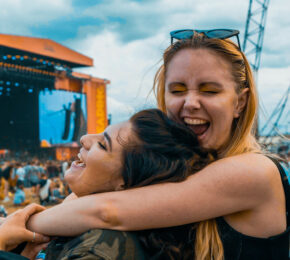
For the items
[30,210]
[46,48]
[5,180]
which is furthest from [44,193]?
[46,48]

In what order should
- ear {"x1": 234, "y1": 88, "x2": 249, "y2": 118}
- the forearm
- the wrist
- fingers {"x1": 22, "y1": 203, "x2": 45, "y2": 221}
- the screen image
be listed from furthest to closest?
the screen image < ear {"x1": 234, "y1": 88, "x2": 249, "y2": 118} < fingers {"x1": 22, "y1": 203, "x2": 45, "y2": 221} < the wrist < the forearm

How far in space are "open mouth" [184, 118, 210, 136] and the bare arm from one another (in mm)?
331

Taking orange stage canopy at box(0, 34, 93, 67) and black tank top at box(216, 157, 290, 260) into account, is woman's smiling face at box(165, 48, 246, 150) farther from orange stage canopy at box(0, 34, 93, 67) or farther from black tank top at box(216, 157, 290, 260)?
orange stage canopy at box(0, 34, 93, 67)

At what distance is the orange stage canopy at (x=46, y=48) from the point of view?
57.3 ft

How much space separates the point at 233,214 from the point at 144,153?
1.20 ft

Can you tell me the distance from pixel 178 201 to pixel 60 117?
20.7 meters

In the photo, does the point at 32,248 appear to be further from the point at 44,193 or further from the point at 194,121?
the point at 44,193

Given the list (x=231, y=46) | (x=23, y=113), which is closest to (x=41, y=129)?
(x=23, y=113)

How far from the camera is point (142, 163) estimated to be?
116 cm

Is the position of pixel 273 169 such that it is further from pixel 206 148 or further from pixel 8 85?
pixel 8 85

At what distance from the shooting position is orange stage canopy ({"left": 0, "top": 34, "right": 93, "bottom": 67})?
57.3ft

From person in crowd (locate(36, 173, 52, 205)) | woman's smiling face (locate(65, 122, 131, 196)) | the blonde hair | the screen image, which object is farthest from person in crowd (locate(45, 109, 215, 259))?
the screen image

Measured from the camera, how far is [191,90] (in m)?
1.38

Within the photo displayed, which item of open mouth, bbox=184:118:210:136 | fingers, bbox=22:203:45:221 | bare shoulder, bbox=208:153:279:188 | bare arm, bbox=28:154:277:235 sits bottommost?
fingers, bbox=22:203:45:221
